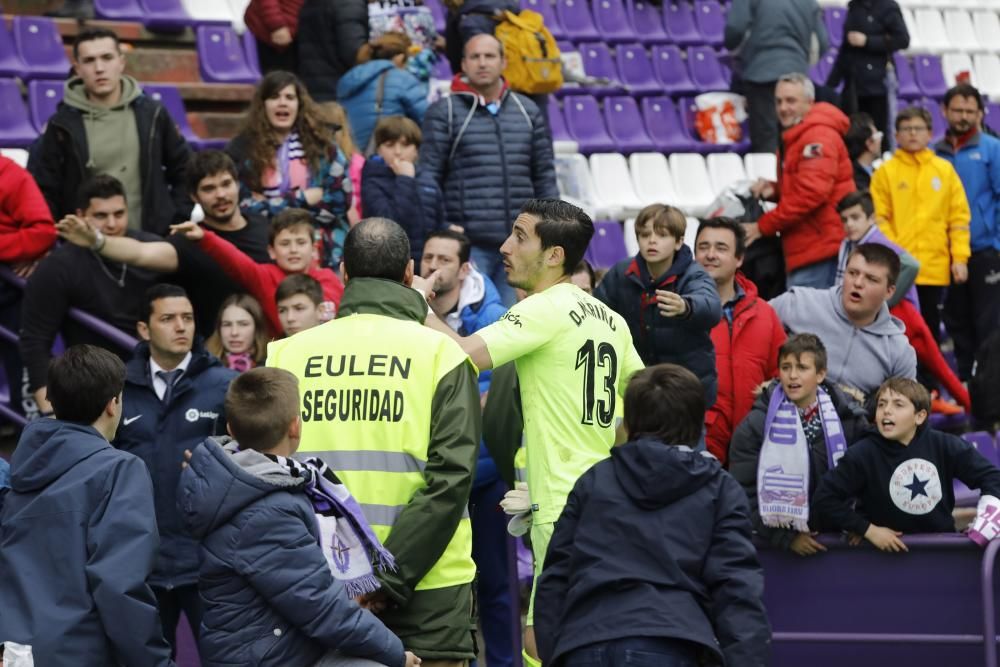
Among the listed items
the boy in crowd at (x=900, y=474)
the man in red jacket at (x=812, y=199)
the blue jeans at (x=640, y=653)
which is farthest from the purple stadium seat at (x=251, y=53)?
the blue jeans at (x=640, y=653)

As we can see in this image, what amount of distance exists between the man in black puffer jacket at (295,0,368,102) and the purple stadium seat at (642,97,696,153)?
3716 millimetres

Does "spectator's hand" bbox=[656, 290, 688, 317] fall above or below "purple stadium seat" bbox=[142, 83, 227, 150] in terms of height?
below

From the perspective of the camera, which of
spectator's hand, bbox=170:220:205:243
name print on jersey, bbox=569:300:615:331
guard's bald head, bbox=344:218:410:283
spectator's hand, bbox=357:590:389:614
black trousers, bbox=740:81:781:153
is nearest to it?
spectator's hand, bbox=357:590:389:614

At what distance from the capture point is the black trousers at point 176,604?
5555mm

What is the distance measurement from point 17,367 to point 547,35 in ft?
15.1

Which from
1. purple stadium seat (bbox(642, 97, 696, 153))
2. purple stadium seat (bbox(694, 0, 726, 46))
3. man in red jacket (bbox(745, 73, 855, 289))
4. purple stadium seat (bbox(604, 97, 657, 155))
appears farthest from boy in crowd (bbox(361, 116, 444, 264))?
purple stadium seat (bbox(694, 0, 726, 46))

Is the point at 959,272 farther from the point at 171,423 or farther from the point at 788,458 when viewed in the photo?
the point at 171,423

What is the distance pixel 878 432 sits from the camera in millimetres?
6211

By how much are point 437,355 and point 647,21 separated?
10407mm

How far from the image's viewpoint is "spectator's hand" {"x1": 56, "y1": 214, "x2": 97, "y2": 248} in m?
6.53

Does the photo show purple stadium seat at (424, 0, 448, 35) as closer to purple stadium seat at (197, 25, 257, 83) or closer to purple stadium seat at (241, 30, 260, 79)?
purple stadium seat at (241, 30, 260, 79)

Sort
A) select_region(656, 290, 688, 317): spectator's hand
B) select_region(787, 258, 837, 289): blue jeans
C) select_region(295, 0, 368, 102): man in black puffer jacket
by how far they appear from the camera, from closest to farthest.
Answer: select_region(656, 290, 688, 317): spectator's hand → select_region(787, 258, 837, 289): blue jeans → select_region(295, 0, 368, 102): man in black puffer jacket

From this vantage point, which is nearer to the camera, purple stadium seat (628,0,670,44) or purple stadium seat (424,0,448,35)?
purple stadium seat (424,0,448,35)

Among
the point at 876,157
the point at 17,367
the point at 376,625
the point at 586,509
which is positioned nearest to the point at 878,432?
the point at 586,509
